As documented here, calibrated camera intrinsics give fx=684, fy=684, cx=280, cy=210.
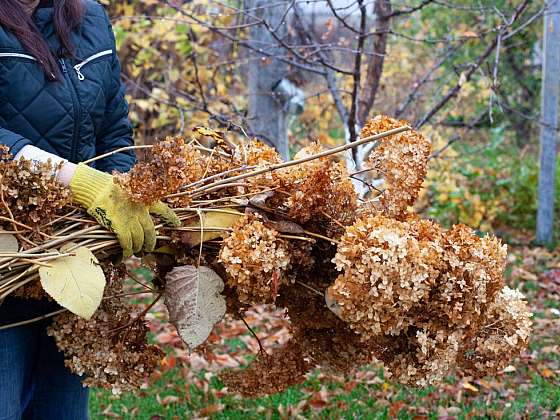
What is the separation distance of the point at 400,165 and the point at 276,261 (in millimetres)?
339

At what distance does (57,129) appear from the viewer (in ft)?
5.10

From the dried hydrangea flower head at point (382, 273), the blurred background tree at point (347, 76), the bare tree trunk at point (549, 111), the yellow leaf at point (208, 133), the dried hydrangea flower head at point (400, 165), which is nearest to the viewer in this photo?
the dried hydrangea flower head at point (382, 273)

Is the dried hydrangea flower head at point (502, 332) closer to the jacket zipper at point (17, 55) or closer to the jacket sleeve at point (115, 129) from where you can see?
the jacket sleeve at point (115, 129)

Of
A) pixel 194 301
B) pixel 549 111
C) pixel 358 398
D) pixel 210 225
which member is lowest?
pixel 358 398

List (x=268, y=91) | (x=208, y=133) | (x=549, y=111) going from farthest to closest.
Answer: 1. (x=549, y=111)
2. (x=268, y=91)
3. (x=208, y=133)

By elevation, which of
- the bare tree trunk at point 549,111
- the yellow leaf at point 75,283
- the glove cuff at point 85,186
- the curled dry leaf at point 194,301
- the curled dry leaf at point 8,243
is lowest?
the bare tree trunk at point 549,111

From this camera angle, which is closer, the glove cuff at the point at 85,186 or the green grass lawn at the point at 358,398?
the glove cuff at the point at 85,186

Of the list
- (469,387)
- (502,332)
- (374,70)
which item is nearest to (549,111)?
(374,70)

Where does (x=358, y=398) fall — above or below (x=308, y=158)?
below

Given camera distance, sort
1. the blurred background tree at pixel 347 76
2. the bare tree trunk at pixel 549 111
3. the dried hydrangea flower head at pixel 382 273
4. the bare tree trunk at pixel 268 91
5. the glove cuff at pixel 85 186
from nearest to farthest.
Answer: the dried hydrangea flower head at pixel 382 273 → the glove cuff at pixel 85 186 → the blurred background tree at pixel 347 76 → the bare tree trunk at pixel 268 91 → the bare tree trunk at pixel 549 111

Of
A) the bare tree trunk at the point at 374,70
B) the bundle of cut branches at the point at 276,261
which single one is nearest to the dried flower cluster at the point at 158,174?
the bundle of cut branches at the point at 276,261

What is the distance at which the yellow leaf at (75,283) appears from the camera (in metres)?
1.20

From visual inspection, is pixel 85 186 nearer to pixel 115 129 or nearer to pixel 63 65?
pixel 63 65

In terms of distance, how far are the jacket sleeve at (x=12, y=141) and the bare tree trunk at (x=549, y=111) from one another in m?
5.05
